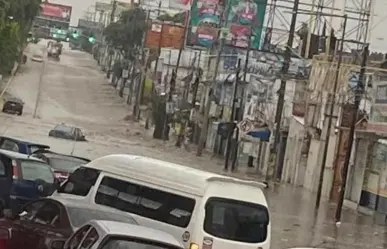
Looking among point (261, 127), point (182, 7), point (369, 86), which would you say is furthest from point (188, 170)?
Result: point (182, 7)

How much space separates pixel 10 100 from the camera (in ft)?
249

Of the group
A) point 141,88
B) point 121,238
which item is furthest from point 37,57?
point 121,238

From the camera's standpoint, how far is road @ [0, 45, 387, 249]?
33.7m

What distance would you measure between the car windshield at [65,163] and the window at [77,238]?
13.9 meters

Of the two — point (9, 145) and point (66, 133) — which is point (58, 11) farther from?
point (9, 145)

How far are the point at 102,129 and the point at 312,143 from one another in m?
21.7

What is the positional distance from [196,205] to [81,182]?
3245 mm

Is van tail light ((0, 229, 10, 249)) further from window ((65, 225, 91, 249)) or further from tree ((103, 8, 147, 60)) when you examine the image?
tree ((103, 8, 147, 60))

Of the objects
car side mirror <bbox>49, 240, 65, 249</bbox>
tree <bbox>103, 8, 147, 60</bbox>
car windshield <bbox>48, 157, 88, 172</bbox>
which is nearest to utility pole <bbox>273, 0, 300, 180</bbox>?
car windshield <bbox>48, 157, 88, 172</bbox>

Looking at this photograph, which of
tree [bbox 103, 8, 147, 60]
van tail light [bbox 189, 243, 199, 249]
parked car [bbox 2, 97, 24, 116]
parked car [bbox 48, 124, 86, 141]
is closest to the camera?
van tail light [bbox 189, 243, 199, 249]

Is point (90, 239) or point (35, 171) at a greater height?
point (90, 239)

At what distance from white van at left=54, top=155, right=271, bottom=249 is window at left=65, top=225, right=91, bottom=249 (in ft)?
12.0

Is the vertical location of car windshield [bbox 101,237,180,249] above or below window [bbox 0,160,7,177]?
above

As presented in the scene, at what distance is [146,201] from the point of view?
16328mm
